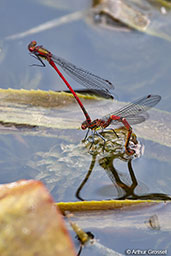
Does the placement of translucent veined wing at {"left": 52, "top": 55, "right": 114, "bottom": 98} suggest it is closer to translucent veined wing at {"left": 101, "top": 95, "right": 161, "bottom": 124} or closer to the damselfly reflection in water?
translucent veined wing at {"left": 101, "top": 95, "right": 161, "bottom": 124}

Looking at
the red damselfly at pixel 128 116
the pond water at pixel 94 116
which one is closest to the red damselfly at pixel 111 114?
the red damselfly at pixel 128 116

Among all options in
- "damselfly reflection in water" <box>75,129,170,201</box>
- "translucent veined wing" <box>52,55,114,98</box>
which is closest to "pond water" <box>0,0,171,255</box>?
"damselfly reflection in water" <box>75,129,170,201</box>

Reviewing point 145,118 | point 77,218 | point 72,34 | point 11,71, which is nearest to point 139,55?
point 72,34

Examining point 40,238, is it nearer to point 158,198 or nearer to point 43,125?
point 158,198

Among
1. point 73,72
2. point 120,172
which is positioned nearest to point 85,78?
point 73,72

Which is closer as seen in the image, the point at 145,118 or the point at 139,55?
the point at 145,118
